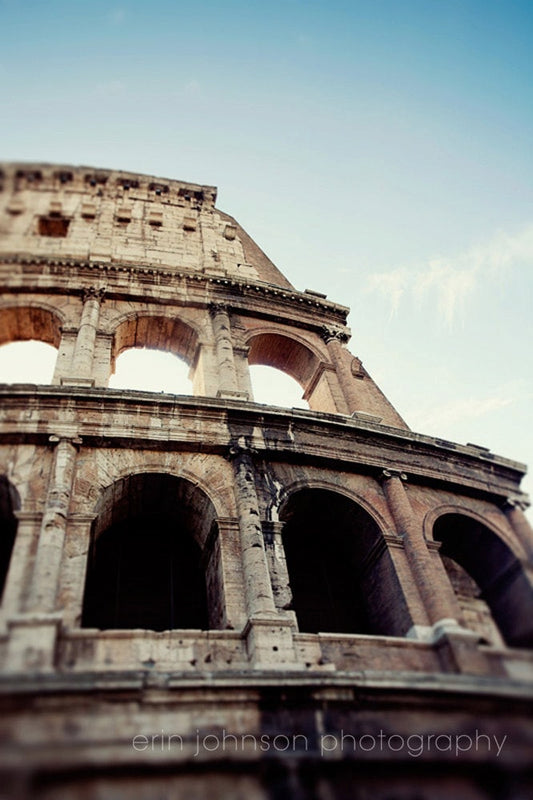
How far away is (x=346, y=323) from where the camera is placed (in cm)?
1402

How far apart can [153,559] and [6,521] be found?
203 cm

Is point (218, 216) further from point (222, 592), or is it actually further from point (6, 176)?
point (222, 592)

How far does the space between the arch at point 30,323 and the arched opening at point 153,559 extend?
4.20 meters

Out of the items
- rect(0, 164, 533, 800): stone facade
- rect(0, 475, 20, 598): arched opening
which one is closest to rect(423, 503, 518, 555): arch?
rect(0, 164, 533, 800): stone facade

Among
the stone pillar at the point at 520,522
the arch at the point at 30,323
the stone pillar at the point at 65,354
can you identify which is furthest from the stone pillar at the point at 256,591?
the arch at the point at 30,323

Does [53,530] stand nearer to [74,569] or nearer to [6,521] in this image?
[74,569]

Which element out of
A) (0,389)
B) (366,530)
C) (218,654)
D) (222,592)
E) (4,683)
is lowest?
(4,683)

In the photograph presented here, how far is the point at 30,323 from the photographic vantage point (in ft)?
38.1

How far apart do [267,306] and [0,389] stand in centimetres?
604

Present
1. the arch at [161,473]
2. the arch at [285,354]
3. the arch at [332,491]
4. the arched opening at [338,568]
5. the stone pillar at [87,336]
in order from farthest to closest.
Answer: the arch at [285,354], the stone pillar at [87,336], the arch at [332,491], the arched opening at [338,568], the arch at [161,473]

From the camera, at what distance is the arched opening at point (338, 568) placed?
28.1 feet

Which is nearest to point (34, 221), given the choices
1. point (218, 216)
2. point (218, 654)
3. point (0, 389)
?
point (0, 389)

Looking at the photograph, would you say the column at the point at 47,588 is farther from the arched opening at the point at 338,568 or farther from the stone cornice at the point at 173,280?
the stone cornice at the point at 173,280

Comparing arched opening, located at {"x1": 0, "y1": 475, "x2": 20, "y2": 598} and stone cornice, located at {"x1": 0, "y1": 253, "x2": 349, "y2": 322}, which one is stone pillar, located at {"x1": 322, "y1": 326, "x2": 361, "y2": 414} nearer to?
stone cornice, located at {"x1": 0, "y1": 253, "x2": 349, "y2": 322}
